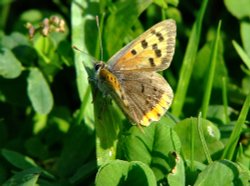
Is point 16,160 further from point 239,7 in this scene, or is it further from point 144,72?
point 239,7

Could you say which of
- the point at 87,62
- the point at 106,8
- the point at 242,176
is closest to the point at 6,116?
the point at 87,62

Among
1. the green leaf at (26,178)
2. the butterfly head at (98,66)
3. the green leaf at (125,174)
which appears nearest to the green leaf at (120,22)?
the butterfly head at (98,66)

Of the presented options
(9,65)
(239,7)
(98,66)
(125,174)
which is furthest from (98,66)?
(239,7)

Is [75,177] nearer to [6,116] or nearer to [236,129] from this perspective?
[236,129]

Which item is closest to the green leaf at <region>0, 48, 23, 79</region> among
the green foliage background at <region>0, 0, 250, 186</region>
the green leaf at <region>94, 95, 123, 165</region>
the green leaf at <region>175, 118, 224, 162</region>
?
the green foliage background at <region>0, 0, 250, 186</region>

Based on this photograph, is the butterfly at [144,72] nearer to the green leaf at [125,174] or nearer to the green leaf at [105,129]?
the green leaf at [105,129]

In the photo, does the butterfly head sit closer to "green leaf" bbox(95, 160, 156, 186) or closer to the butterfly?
the butterfly
